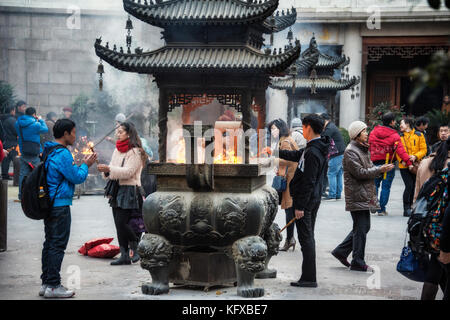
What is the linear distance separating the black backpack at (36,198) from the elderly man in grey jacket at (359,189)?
11.6 feet

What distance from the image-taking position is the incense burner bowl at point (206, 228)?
624 centimetres

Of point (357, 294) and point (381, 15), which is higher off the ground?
point (381, 15)

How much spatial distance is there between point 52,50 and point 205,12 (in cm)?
1818

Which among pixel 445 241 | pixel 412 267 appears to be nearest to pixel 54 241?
pixel 412 267

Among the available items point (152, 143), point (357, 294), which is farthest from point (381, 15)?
point (357, 294)

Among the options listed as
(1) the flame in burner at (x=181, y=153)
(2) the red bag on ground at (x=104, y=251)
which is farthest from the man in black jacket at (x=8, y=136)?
(1) the flame in burner at (x=181, y=153)

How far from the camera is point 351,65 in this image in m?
25.3

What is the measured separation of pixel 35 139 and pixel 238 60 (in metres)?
7.65

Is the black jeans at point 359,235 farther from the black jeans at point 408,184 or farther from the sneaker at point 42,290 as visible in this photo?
the black jeans at point 408,184

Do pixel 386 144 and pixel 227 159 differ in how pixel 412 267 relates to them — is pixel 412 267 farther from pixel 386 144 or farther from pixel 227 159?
pixel 386 144

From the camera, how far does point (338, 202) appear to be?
1448 cm
